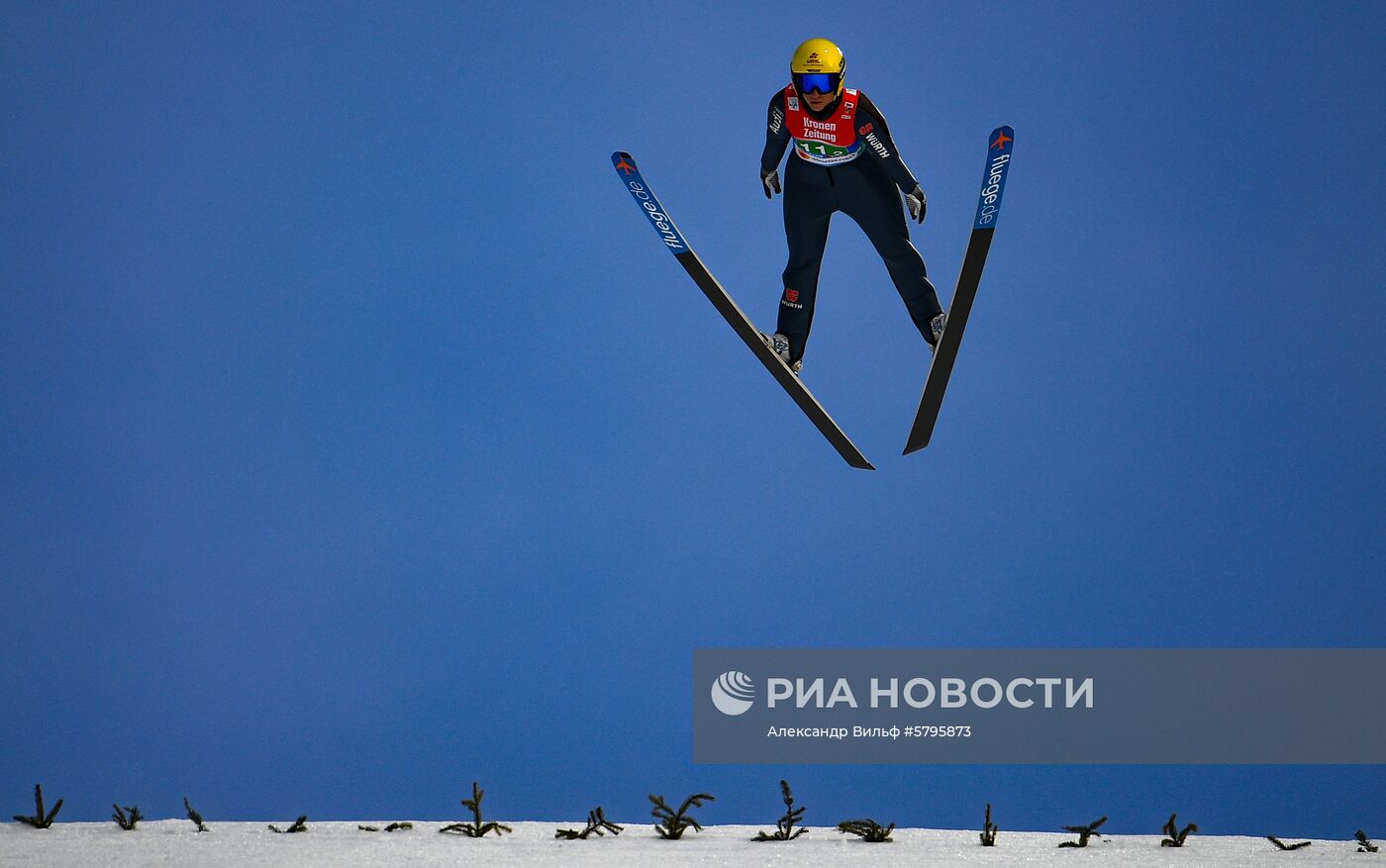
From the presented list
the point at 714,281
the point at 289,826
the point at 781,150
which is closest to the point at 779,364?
the point at 714,281

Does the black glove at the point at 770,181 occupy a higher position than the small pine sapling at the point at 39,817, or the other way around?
the black glove at the point at 770,181

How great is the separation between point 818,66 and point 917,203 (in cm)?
96

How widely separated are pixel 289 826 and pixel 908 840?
309cm

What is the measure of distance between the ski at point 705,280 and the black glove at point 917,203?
43.8 inches

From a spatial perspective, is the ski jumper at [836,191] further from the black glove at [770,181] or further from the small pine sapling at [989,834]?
the small pine sapling at [989,834]

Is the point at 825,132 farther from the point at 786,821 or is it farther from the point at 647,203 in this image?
the point at 786,821

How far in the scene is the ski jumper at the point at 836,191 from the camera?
22.1 ft

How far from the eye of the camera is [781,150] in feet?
23.2

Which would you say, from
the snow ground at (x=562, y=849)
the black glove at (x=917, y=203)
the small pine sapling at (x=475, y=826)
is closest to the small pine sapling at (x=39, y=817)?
the snow ground at (x=562, y=849)

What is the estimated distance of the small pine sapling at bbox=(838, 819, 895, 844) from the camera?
20.8 feet

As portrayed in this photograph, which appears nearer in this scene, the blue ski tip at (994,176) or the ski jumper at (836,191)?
the blue ski tip at (994,176)

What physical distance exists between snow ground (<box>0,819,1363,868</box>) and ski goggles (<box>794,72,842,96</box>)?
3.79 meters

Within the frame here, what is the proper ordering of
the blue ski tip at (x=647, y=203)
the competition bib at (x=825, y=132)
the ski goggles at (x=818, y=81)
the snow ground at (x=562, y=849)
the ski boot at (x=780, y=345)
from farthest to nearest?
the ski boot at (x=780, y=345)
the blue ski tip at (x=647, y=203)
the competition bib at (x=825, y=132)
the ski goggles at (x=818, y=81)
the snow ground at (x=562, y=849)

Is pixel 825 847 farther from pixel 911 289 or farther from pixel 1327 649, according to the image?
pixel 1327 649
